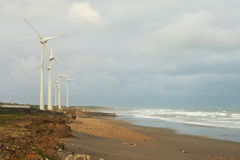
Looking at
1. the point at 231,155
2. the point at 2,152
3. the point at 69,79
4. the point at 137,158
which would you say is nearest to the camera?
the point at 2,152

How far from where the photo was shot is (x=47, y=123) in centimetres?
1642

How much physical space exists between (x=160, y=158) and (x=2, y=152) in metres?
8.89

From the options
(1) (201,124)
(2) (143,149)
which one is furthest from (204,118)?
(2) (143,149)

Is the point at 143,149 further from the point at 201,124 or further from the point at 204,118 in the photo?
the point at 204,118

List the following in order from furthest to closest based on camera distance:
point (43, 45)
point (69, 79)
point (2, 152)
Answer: point (69, 79) < point (43, 45) < point (2, 152)

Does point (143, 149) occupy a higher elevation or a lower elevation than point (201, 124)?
higher

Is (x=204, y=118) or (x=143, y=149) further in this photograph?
(x=204, y=118)

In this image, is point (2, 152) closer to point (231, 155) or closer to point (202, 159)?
point (202, 159)

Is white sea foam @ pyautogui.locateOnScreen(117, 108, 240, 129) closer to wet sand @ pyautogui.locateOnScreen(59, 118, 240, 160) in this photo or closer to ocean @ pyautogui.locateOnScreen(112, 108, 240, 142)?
ocean @ pyautogui.locateOnScreen(112, 108, 240, 142)

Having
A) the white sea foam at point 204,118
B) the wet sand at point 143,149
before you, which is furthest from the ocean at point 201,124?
the wet sand at point 143,149

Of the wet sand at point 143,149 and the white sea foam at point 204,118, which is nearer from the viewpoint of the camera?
the wet sand at point 143,149

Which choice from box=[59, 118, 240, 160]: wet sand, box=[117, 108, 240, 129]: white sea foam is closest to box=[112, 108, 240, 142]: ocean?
box=[117, 108, 240, 129]: white sea foam

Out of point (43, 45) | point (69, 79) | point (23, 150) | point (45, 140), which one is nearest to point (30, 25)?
point (43, 45)

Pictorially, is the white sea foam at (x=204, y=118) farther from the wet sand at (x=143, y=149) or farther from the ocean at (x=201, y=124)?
the wet sand at (x=143, y=149)
